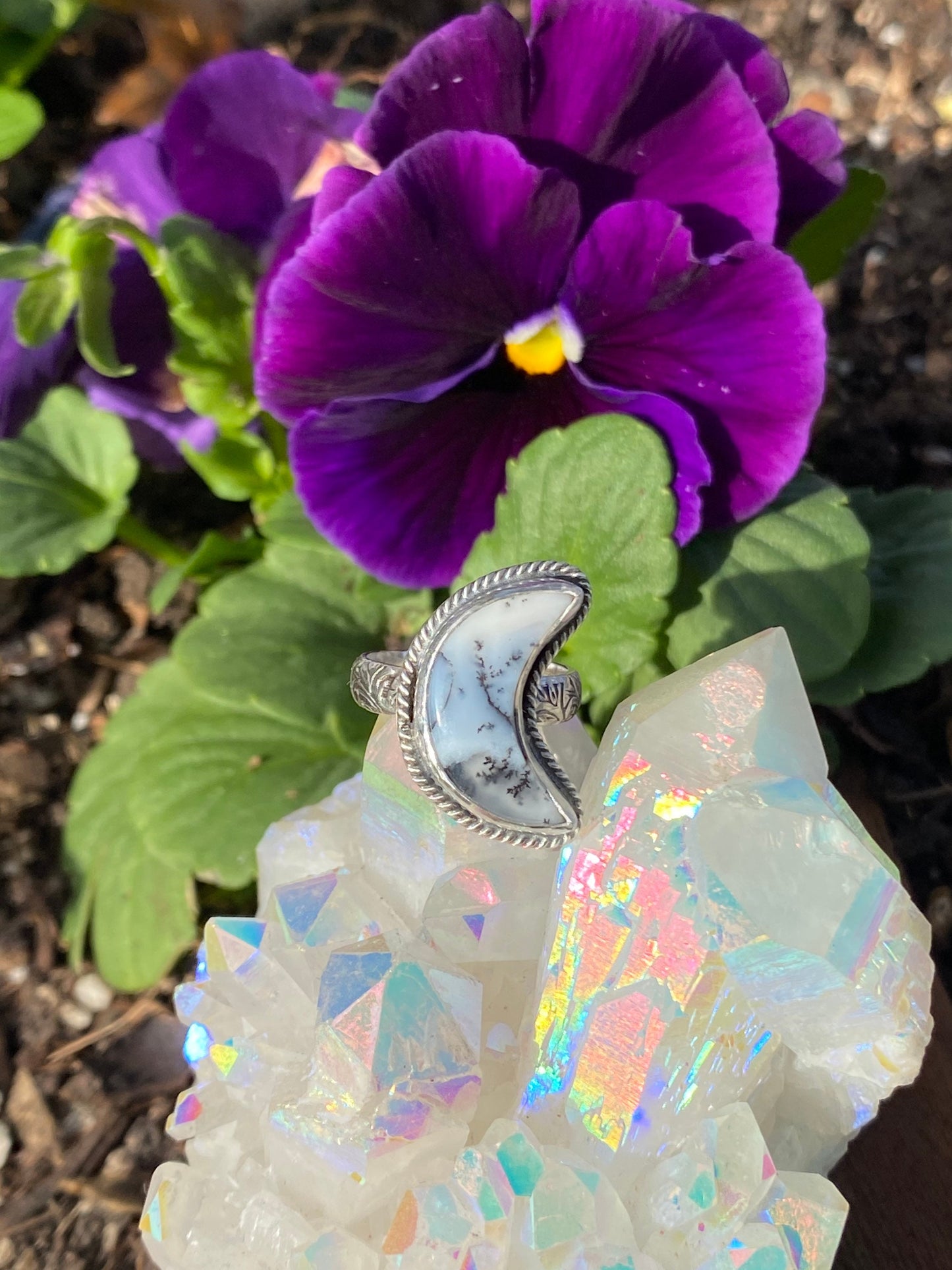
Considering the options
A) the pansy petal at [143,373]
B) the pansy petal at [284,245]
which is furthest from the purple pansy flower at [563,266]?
the pansy petal at [143,373]

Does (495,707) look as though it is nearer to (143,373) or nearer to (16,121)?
(143,373)

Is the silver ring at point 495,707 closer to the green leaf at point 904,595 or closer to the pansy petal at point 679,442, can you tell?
the pansy petal at point 679,442

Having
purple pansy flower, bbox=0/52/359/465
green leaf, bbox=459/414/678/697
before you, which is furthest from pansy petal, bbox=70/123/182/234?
green leaf, bbox=459/414/678/697

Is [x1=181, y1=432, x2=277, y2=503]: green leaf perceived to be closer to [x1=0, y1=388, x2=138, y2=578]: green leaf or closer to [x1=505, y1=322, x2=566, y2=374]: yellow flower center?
[x1=0, y1=388, x2=138, y2=578]: green leaf

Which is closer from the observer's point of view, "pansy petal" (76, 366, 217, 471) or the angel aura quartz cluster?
the angel aura quartz cluster

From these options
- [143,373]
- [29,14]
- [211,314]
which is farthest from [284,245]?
[29,14]

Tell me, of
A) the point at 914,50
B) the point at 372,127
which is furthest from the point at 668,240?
the point at 914,50
